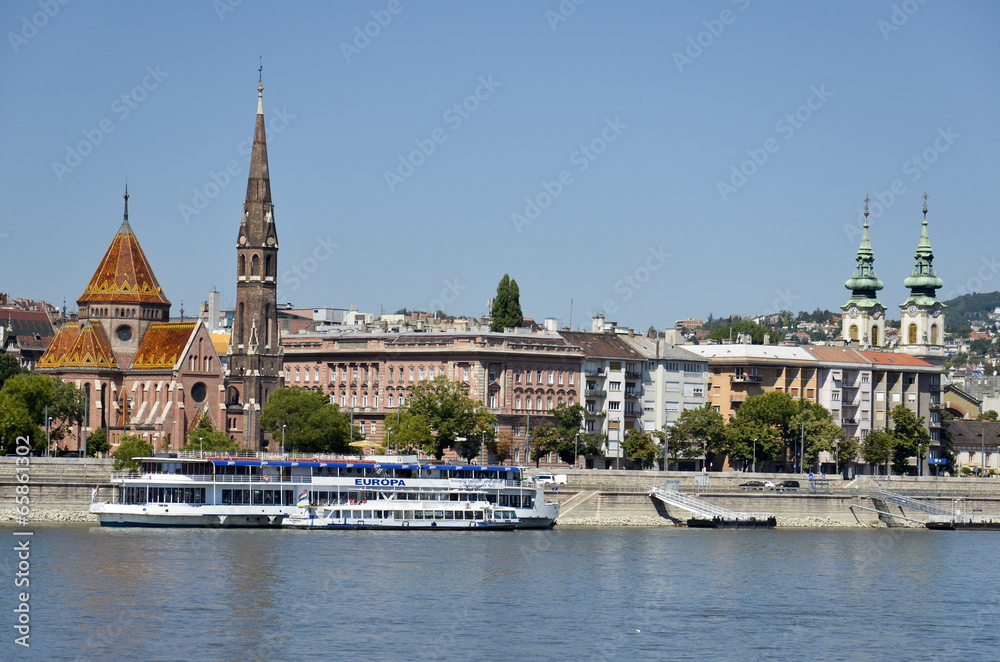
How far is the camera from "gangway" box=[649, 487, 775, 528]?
10706 centimetres

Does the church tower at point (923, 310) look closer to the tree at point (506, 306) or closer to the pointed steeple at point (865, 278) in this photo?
the pointed steeple at point (865, 278)

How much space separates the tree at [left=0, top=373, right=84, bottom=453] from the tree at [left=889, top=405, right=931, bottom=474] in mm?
60669

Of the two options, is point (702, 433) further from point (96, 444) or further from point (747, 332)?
point (747, 332)

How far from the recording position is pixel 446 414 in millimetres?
119938

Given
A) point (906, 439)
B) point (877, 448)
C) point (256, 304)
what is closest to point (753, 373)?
point (877, 448)

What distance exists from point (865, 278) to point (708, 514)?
83158 mm

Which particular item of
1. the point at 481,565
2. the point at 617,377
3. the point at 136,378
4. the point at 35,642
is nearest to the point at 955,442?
the point at 617,377

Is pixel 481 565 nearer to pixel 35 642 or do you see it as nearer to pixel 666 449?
pixel 35 642

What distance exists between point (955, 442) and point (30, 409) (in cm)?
8169

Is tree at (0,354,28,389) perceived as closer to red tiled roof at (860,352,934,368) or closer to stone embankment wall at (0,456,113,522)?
stone embankment wall at (0,456,113,522)

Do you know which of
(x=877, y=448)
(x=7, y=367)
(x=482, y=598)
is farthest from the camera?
(x=877, y=448)

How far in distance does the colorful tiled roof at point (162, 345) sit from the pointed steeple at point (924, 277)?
3155 inches

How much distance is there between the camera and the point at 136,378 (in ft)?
436

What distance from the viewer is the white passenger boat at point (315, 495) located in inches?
3723
